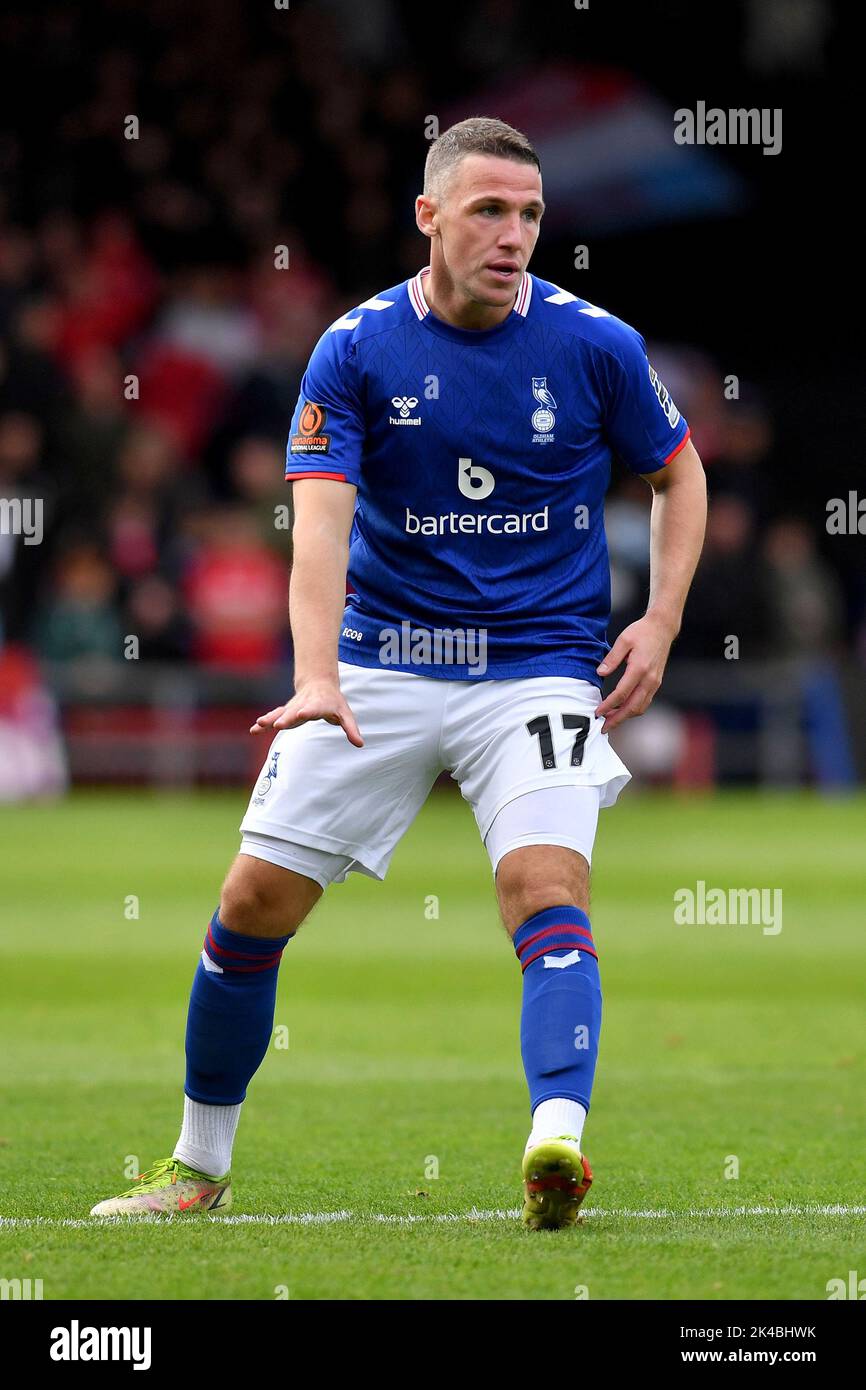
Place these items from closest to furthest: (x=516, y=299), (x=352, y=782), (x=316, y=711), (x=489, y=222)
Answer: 1. (x=316, y=711)
2. (x=489, y=222)
3. (x=352, y=782)
4. (x=516, y=299)

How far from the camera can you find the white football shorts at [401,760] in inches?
208

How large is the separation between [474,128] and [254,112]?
20.4 m

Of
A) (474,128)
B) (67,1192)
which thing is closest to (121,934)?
(67,1192)

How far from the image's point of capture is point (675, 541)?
554 cm

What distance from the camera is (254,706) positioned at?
63.6 ft

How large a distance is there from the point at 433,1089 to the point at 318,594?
2712 mm

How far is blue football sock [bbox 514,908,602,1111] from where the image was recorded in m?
5.03

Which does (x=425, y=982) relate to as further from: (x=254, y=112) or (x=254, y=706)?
(x=254, y=112)

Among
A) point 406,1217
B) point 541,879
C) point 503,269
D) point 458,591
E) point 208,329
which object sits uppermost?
point 208,329

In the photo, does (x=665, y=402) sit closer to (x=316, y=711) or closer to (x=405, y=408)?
(x=405, y=408)

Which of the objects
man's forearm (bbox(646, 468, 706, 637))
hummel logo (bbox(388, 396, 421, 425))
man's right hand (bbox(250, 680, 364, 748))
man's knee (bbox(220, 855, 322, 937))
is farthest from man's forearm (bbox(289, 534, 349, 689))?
man's forearm (bbox(646, 468, 706, 637))

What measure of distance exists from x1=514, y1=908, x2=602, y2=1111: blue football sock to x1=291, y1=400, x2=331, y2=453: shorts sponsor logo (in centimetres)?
119

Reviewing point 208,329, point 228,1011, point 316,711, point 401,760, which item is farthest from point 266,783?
point 208,329

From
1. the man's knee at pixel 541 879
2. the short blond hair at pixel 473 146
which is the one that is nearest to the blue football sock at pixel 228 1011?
the man's knee at pixel 541 879
